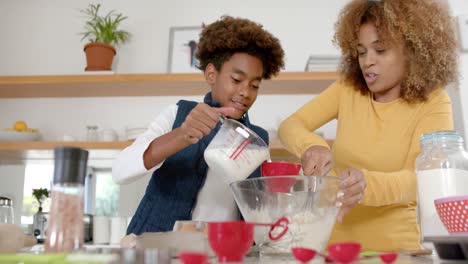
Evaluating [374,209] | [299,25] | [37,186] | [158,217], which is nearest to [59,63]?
[37,186]

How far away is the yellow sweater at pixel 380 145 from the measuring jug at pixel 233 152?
0.23 meters

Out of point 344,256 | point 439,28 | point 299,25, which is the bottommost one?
point 344,256

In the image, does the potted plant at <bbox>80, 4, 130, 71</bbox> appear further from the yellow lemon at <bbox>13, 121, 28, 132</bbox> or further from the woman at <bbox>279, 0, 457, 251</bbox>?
the woman at <bbox>279, 0, 457, 251</bbox>

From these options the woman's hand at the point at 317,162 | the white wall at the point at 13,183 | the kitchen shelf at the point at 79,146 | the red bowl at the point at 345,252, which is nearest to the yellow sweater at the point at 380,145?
the woman's hand at the point at 317,162

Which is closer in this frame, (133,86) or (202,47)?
(202,47)

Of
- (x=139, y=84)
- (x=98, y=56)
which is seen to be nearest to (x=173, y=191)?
(x=139, y=84)

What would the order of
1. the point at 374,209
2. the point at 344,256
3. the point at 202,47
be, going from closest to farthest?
the point at 344,256 < the point at 374,209 < the point at 202,47

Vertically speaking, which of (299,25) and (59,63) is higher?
(299,25)

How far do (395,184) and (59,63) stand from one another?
2.27 metres

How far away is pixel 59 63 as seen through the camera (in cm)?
277

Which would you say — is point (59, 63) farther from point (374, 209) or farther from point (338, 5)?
point (374, 209)

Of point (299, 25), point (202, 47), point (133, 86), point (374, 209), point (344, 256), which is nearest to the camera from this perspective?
point (344, 256)

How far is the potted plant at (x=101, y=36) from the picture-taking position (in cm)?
254

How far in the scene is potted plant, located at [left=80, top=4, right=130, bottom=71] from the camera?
2541 millimetres
